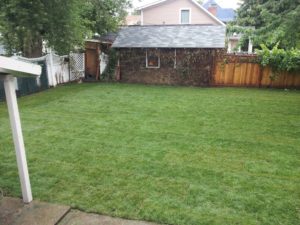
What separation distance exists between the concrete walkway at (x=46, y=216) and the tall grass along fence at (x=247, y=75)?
1094 centimetres

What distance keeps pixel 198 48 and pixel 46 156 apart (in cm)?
976

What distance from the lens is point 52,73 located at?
1226 centimetres

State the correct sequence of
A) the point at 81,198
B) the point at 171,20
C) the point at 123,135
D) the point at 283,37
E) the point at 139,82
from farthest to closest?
1. the point at 171,20
2. the point at 139,82
3. the point at 283,37
4. the point at 123,135
5. the point at 81,198

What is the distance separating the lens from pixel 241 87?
12984 mm

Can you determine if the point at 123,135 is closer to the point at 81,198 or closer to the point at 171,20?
the point at 81,198

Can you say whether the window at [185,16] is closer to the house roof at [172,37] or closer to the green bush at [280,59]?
the house roof at [172,37]

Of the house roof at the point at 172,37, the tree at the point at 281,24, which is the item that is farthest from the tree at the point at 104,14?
the tree at the point at 281,24

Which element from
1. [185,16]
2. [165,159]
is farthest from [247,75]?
[185,16]

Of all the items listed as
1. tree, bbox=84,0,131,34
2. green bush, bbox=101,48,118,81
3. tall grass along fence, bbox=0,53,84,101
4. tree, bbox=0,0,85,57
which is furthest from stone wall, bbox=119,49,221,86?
tree, bbox=0,0,85,57

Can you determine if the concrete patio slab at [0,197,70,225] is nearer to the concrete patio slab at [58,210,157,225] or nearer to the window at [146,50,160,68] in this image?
the concrete patio slab at [58,210,157,225]

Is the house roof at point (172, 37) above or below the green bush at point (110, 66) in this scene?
above

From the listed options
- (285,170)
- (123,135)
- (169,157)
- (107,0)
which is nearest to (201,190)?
(169,157)

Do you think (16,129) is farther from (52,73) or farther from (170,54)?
(170,54)

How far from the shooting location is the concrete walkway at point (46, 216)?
129 inches
